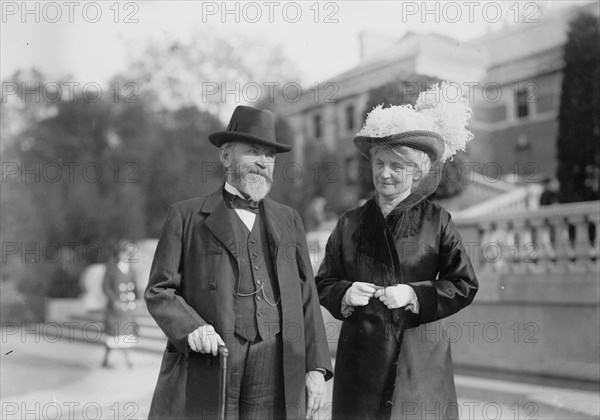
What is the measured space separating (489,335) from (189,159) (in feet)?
8.91

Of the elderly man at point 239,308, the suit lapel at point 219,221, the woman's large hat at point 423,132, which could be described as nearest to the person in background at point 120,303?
the elderly man at point 239,308

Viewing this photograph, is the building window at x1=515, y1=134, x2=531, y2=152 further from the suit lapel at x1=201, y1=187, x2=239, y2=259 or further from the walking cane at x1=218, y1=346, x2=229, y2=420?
the walking cane at x1=218, y1=346, x2=229, y2=420

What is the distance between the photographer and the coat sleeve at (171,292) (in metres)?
2.87

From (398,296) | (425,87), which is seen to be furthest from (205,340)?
(425,87)

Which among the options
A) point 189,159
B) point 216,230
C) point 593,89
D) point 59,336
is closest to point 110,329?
point 59,336

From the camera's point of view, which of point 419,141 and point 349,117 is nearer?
point 419,141

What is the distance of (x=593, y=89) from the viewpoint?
556cm

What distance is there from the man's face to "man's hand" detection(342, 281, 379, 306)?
61cm

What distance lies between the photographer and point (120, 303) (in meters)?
4.09

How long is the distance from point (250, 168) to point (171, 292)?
0.68 m

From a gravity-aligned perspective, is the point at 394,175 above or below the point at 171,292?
above

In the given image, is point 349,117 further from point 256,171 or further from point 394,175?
point 256,171

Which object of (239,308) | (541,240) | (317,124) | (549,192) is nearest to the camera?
(239,308)

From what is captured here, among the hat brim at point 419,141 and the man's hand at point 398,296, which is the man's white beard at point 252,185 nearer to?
the hat brim at point 419,141
